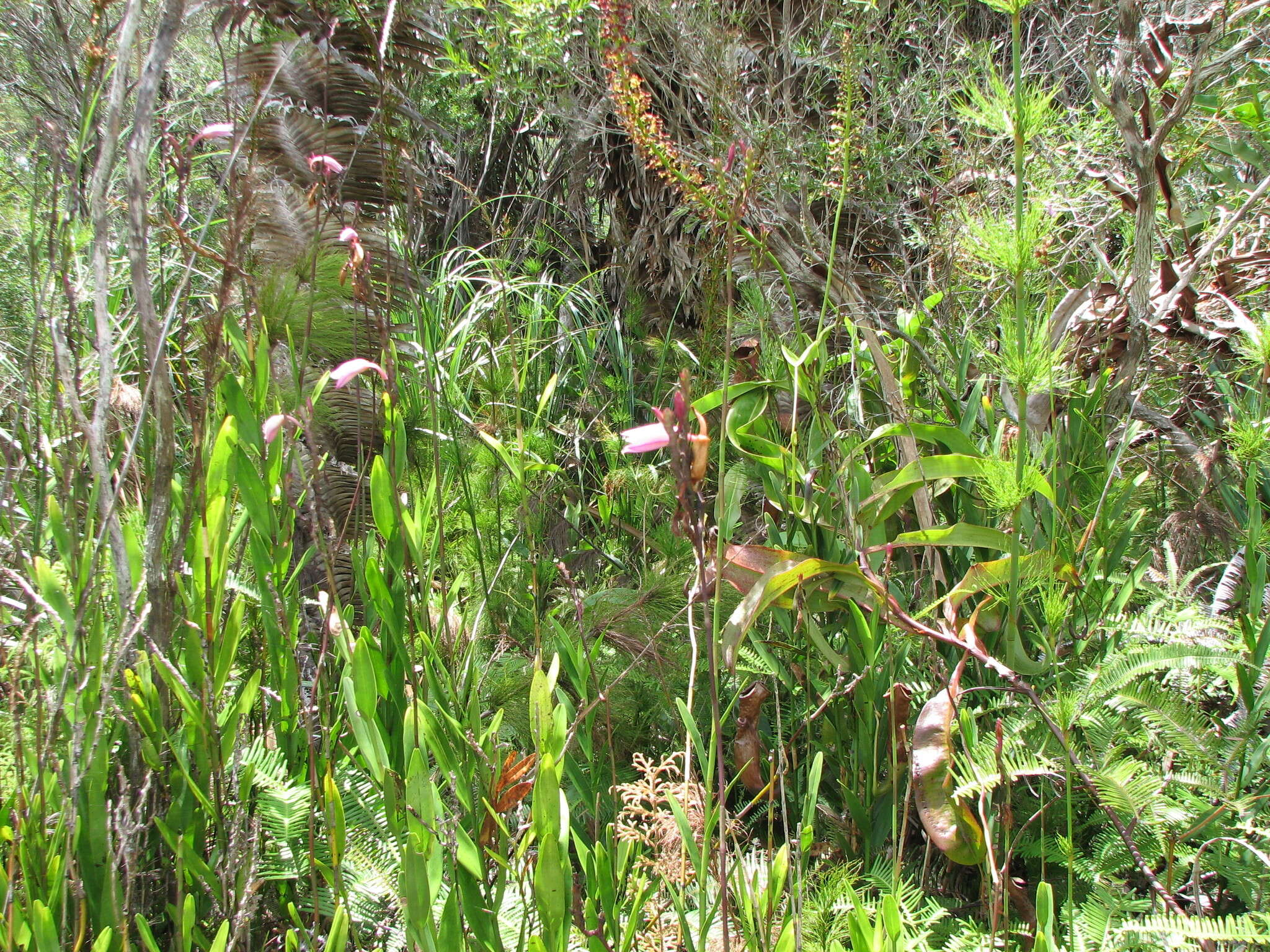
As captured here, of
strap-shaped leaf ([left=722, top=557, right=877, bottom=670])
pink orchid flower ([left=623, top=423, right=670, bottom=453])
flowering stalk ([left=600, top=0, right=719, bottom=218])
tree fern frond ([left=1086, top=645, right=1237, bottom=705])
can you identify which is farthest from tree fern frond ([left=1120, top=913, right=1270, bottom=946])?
flowering stalk ([left=600, top=0, right=719, bottom=218])

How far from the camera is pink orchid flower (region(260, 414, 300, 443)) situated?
39.1 inches

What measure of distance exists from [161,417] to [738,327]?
144 centimetres

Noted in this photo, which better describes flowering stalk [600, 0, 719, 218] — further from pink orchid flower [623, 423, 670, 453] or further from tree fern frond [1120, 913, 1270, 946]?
tree fern frond [1120, 913, 1270, 946]

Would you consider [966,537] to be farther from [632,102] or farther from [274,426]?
[274,426]

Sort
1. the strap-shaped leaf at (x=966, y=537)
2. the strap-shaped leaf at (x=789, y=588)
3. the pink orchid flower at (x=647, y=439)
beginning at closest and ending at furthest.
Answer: the pink orchid flower at (x=647, y=439) → the strap-shaped leaf at (x=789, y=588) → the strap-shaped leaf at (x=966, y=537)

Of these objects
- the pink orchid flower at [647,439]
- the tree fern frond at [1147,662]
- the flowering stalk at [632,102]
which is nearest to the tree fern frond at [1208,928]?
the tree fern frond at [1147,662]

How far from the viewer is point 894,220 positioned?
8.09 ft

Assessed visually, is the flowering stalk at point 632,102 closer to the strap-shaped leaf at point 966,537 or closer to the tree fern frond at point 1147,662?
the strap-shaped leaf at point 966,537

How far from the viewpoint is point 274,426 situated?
3.35 feet

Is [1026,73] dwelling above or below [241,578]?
above

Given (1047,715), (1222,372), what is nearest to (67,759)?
(1047,715)

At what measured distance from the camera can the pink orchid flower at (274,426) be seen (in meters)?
0.99

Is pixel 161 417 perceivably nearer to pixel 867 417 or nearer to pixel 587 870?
pixel 587 870

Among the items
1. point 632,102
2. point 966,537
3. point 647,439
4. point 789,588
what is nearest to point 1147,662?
point 966,537
